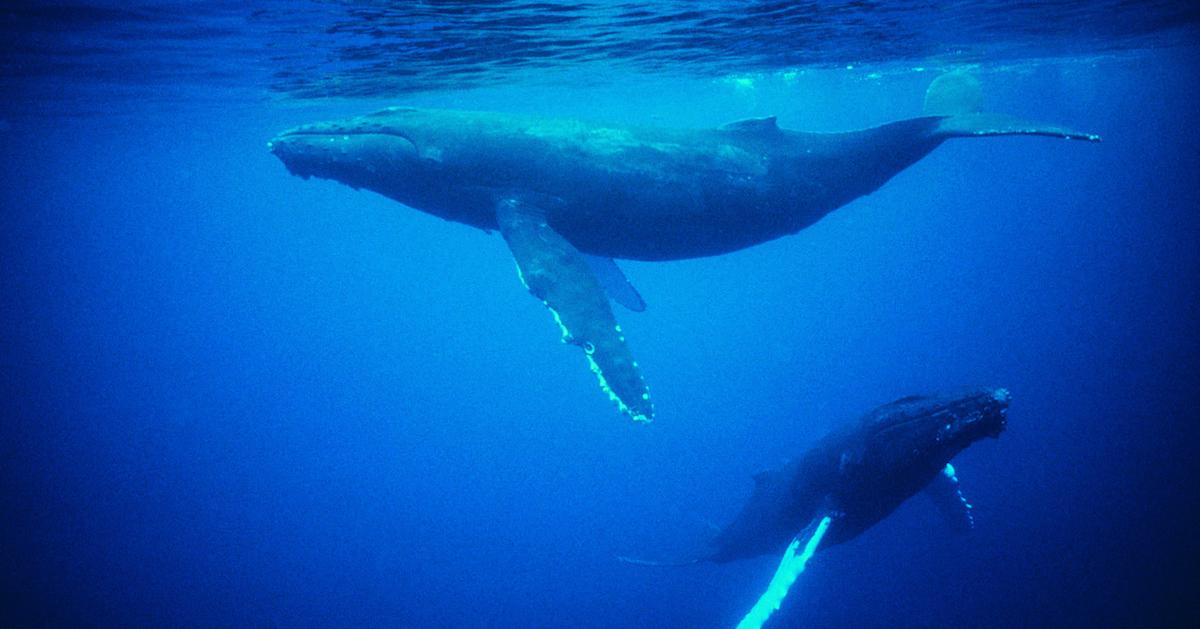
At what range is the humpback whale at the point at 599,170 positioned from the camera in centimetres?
628

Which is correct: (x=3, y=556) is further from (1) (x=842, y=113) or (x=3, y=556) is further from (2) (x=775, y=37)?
(1) (x=842, y=113)

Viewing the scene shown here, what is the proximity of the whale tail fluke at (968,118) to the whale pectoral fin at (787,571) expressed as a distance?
4373 millimetres

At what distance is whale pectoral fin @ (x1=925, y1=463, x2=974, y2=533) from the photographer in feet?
33.5

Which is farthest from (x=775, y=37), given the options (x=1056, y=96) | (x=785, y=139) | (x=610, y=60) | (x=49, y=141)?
(x=1056, y=96)

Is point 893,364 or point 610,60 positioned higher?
point 610,60

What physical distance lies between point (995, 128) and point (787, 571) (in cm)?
509

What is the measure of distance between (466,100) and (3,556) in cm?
3082

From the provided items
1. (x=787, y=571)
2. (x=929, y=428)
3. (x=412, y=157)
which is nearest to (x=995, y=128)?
(x=929, y=428)

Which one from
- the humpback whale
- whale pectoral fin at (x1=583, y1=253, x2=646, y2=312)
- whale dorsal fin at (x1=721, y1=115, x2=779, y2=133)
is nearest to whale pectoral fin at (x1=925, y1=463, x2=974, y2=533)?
the humpback whale

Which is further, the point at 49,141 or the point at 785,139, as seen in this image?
the point at 49,141

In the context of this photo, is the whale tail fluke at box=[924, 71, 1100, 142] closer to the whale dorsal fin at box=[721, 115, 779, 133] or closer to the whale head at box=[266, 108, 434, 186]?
the whale dorsal fin at box=[721, 115, 779, 133]

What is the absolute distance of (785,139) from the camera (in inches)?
280

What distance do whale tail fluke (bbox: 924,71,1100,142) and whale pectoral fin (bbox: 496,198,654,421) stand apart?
13.2 ft

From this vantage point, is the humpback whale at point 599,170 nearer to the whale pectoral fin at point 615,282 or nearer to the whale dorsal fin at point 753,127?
the whale dorsal fin at point 753,127
